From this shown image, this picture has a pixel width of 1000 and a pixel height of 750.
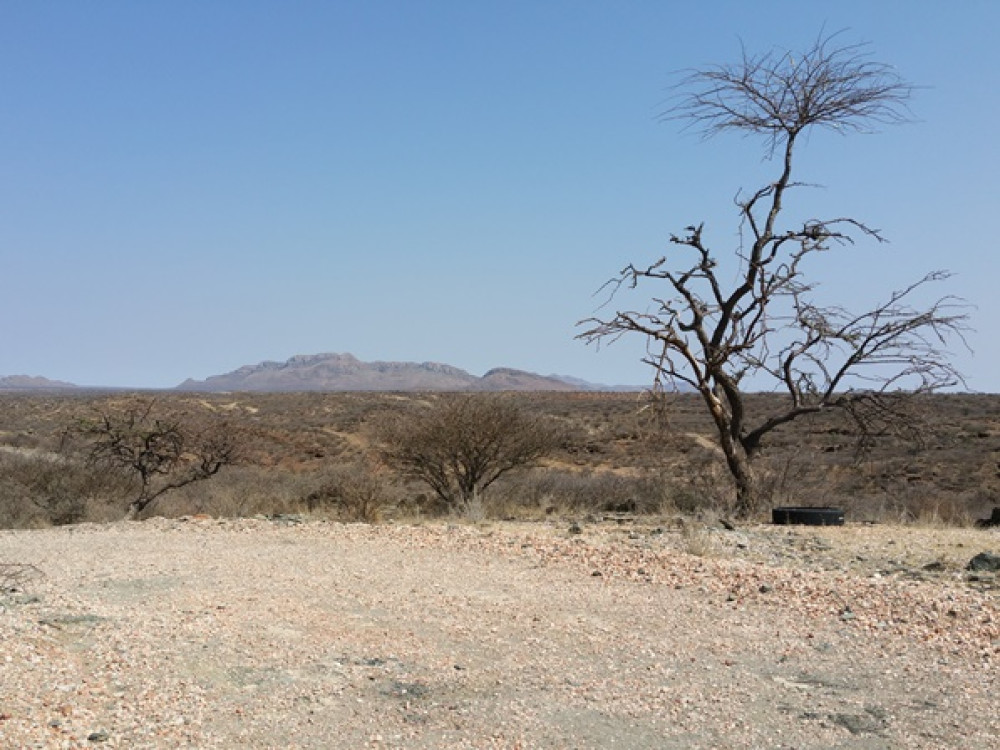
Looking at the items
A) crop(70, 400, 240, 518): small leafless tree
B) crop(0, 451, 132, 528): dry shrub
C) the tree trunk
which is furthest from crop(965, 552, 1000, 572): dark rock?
crop(70, 400, 240, 518): small leafless tree

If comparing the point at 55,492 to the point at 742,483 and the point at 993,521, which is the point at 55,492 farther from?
the point at 993,521

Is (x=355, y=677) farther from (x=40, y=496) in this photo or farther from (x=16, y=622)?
(x=40, y=496)

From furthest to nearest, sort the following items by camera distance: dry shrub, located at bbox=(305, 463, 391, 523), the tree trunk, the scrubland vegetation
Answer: the scrubland vegetation → dry shrub, located at bbox=(305, 463, 391, 523) → the tree trunk

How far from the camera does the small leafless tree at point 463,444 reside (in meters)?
18.8

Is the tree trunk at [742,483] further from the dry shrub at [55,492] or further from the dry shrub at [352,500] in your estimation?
the dry shrub at [55,492]

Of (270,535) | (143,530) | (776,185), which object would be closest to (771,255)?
(776,185)

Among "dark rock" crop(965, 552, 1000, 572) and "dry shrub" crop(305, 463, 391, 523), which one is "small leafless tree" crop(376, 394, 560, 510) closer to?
"dry shrub" crop(305, 463, 391, 523)

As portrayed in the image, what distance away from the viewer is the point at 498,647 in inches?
291

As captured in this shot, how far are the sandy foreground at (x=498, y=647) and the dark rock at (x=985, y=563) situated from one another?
8.9 inches

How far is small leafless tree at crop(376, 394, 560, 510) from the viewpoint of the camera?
61.6 feet

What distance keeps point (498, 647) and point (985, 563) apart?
19.7ft

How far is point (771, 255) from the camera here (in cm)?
1532

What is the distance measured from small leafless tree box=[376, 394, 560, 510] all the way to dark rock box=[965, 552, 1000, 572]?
9440 mm

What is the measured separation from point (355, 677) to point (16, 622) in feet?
8.35
